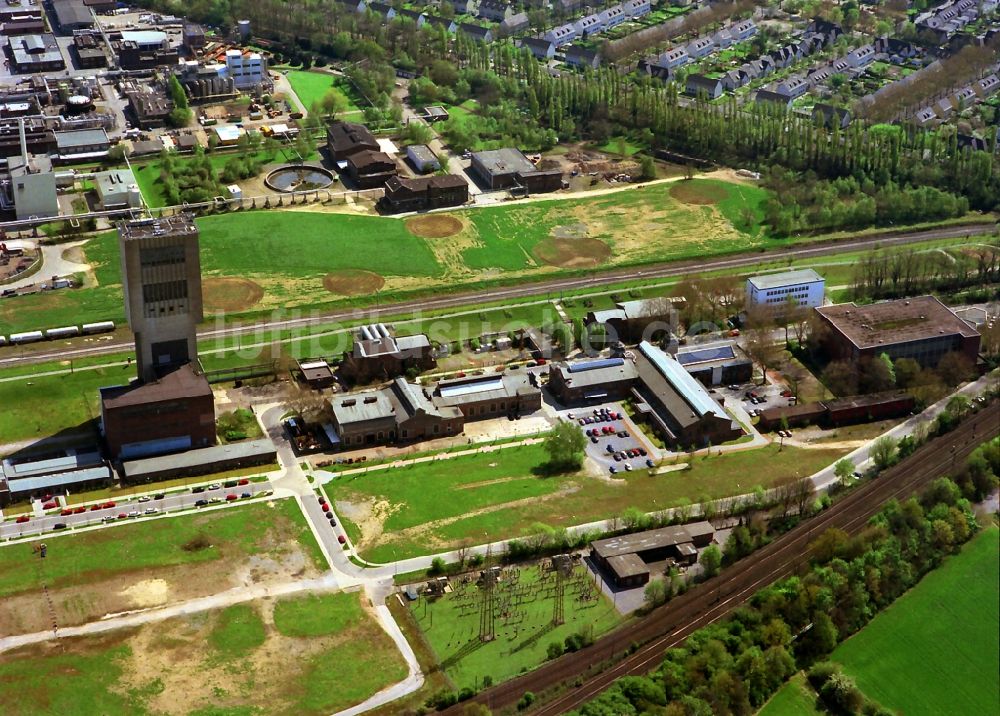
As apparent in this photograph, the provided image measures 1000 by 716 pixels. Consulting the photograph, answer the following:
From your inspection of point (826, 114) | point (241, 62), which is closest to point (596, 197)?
point (826, 114)

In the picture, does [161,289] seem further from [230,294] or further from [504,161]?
[504,161]

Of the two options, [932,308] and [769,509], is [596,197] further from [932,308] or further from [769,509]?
[769,509]

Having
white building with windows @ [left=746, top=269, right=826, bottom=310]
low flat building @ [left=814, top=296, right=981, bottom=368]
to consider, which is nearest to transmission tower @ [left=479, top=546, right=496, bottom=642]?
low flat building @ [left=814, top=296, right=981, bottom=368]

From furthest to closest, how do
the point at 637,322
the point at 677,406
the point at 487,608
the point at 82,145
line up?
the point at 82,145 < the point at 637,322 < the point at 677,406 < the point at 487,608

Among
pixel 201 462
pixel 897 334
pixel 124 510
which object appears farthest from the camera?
pixel 897 334

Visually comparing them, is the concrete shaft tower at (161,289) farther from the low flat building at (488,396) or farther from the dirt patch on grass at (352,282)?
the dirt patch on grass at (352,282)

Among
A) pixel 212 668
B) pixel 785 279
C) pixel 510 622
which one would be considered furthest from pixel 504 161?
pixel 212 668

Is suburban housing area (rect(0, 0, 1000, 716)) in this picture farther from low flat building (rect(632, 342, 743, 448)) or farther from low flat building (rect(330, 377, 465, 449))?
low flat building (rect(632, 342, 743, 448))

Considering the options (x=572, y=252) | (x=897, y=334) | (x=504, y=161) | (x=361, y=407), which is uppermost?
(x=504, y=161)
